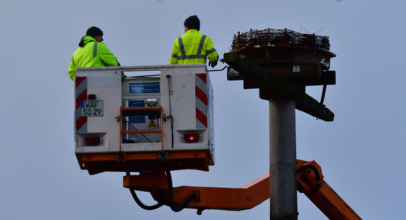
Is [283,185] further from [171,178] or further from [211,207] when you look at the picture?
[171,178]

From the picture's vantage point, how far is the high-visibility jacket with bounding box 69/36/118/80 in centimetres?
1545

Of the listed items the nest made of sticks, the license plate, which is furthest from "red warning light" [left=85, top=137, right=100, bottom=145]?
the nest made of sticks

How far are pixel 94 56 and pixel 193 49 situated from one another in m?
1.90

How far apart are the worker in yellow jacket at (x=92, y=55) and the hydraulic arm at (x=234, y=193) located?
88.4 inches

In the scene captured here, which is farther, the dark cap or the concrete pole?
the concrete pole

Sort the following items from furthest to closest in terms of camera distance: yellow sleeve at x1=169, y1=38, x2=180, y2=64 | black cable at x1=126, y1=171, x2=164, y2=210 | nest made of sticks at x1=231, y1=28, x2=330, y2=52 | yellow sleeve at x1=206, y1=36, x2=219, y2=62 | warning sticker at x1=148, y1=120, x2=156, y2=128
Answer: nest made of sticks at x1=231, y1=28, x2=330, y2=52 < black cable at x1=126, y1=171, x2=164, y2=210 < yellow sleeve at x1=169, y1=38, x2=180, y2=64 < yellow sleeve at x1=206, y1=36, x2=219, y2=62 < warning sticker at x1=148, y1=120, x2=156, y2=128

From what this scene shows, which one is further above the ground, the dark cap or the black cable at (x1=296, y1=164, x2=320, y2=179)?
the dark cap

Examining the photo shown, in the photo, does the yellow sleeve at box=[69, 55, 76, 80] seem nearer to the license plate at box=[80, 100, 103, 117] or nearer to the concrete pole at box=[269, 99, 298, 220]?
the license plate at box=[80, 100, 103, 117]

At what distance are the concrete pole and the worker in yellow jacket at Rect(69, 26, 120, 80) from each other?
14.3 ft

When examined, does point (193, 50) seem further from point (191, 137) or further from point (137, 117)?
point (191, 137)

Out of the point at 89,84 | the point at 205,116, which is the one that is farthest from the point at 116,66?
the point at 205,116

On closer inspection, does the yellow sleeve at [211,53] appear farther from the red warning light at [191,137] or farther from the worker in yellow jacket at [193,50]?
the red warning light at [191,137]

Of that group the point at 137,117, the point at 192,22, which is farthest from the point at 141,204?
the point at 192,22

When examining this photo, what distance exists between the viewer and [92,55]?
50.8ft
